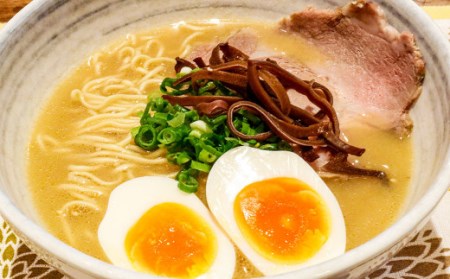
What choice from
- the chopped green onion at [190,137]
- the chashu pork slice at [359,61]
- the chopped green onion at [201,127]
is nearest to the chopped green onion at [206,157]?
the chopped green onion at [190,137]

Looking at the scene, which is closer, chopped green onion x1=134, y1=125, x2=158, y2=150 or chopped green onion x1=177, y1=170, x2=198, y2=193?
chopped green onion x1=177, y1=170, x2=198, y2=193

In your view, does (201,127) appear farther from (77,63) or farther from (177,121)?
(77,63)

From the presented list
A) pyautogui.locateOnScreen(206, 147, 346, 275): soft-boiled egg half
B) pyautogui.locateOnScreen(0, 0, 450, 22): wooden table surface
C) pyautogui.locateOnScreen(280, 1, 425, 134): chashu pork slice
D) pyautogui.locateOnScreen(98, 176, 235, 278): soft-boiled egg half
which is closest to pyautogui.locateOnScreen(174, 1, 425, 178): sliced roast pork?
pyautogui.locateOnScreen(280, 1, 425, 134): chashu pork slice

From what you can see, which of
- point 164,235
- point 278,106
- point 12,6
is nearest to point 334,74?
point 278,106

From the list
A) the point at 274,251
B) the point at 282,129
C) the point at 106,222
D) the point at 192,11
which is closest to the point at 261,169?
the point at 282,129

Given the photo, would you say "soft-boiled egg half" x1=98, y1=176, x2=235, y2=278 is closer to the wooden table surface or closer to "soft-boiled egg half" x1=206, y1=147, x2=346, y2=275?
"soft-boiled egg half" x1=206, y1=147, x2=346, y2=275
